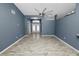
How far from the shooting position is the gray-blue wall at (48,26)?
1109 cm

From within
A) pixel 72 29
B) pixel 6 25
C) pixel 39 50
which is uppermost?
pixel 6 25

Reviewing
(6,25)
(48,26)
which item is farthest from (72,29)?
(48,26)

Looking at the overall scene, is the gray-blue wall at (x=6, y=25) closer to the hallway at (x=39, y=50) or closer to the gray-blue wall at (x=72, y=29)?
the hallway at (x=39, y=50)

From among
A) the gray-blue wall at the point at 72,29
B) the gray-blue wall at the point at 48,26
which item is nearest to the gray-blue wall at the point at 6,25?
the gray-blue wall at the point at 72,29

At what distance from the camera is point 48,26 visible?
11117mm

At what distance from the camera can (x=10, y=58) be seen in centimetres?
97

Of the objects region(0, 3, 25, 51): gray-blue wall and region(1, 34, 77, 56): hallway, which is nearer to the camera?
region(1, 34, 77, 56): hallway

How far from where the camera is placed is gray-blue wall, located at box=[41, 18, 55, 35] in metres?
11.1

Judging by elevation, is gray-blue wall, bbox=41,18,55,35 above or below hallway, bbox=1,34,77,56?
above

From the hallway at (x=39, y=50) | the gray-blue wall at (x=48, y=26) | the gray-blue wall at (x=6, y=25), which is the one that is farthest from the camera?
the gray-blue wall at (x=48, y=26)

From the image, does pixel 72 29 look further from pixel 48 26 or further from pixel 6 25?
pixel 48 26

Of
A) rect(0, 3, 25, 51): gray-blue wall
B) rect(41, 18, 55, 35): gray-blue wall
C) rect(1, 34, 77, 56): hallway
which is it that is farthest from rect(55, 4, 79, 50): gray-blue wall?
rect(41, 18, 55, 35): gray-blue wall

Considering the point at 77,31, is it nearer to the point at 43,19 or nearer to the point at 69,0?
the point at 69,0

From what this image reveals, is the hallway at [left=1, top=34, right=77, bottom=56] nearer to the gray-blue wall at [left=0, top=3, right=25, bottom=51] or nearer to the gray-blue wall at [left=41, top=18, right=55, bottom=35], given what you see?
the gray-blue wall at [left=0, top=3, right=25, bottom=51]
